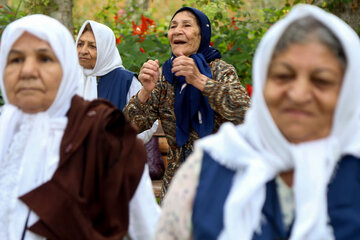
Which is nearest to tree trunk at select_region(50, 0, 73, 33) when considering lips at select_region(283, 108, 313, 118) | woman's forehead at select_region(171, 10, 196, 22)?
woman's forehead at select_region(171, 10, 196, 22)

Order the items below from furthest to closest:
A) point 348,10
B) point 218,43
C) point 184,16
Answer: point 218,43
point 348,10
point 184,16

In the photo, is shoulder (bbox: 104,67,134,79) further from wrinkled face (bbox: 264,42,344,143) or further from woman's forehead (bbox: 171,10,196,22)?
wrinkled face (bbox: 264,42,344,143)

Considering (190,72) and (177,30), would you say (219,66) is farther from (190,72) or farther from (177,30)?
(177,30)

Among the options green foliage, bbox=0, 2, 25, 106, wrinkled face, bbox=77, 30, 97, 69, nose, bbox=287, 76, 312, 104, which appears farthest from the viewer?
green foliage, bbox=0, 2, 25, 106

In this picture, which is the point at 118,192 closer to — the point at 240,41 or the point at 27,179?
the point at 27,179

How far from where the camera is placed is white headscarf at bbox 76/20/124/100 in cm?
588

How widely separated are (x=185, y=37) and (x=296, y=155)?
267 cm

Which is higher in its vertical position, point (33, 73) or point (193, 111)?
point (33, 73)

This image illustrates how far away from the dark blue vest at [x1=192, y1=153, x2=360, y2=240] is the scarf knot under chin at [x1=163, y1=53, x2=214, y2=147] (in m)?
2.04

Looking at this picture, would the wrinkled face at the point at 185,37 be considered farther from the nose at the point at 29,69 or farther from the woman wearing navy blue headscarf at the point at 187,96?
the nose at the point at 29,69

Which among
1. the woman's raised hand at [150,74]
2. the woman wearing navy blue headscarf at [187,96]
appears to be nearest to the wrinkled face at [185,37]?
the woman wearing navy blue headscarf at [187,96]

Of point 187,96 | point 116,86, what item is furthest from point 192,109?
point 116,86

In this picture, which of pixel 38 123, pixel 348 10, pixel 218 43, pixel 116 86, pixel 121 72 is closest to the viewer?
pixel 38 123

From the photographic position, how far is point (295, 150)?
80.4 inches
